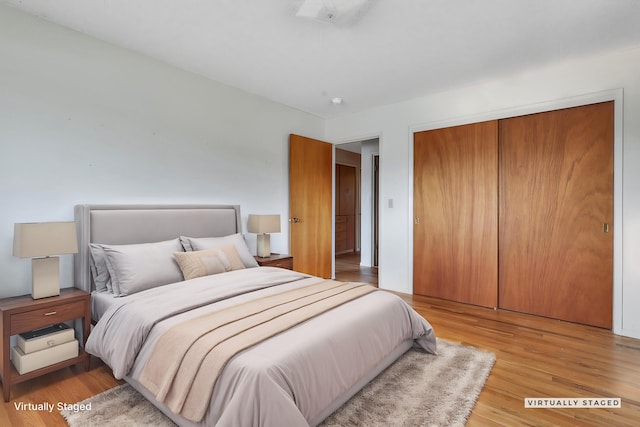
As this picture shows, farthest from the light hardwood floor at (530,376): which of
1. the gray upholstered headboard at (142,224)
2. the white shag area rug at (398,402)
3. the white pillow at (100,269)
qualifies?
the gray upholstered headboard at (142,224)

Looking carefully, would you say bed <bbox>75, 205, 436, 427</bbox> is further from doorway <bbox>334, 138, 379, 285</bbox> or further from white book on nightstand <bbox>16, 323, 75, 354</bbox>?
doorway <bbox>334, 138, 379, 285</bbox>

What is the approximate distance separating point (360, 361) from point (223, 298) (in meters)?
1.00

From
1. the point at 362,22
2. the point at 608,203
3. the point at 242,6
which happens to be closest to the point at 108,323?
the point at 242,6

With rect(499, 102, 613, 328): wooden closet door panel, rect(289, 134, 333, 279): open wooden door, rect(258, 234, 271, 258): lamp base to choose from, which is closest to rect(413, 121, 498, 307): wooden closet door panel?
rect(499, 102, 613, 328): wooden closet door panel

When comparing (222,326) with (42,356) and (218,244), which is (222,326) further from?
(218,244)

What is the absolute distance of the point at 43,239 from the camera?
212cm

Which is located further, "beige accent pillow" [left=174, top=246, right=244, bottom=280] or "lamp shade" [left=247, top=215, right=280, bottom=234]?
"lamp shade" [left=247, top=215, right=280, bottom=234]

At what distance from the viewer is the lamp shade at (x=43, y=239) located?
2061 millimetres

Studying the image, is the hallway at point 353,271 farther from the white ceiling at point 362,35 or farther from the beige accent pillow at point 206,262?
the white ceiling at point 362,35

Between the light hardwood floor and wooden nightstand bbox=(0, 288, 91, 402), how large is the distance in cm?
12

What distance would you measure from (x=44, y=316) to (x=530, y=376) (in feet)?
10.8

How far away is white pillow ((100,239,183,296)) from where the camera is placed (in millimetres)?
2426

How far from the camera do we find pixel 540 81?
3.37m

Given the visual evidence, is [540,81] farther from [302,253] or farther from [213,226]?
[213,226]
